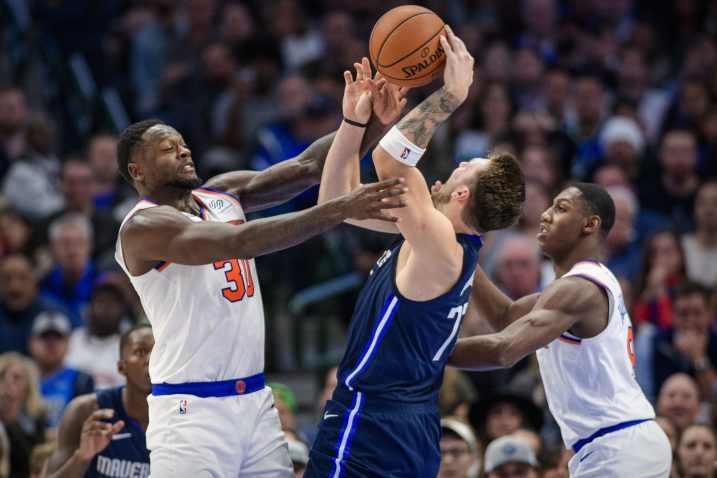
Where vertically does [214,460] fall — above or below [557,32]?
below

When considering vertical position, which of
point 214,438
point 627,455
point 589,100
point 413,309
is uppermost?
point 589,100

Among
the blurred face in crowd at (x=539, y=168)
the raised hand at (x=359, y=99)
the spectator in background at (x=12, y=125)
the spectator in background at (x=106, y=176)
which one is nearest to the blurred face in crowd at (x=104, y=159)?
the spectator in background at (x=106, y=176)

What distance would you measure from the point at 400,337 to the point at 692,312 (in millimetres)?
5017

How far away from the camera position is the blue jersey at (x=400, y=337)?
539 centimetres

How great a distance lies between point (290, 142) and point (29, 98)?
4007mm

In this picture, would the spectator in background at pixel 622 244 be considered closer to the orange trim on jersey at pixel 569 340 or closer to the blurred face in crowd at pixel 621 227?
the blurred face in crowd at pixel 621 227

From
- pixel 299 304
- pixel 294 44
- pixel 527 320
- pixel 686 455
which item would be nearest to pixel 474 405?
pixel 686 455

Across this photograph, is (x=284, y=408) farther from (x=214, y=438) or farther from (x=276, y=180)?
(x=214, y=438)

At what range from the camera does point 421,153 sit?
18.0 feet

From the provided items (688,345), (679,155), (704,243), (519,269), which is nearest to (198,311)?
(519,269)

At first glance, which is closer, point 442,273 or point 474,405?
point 442,273

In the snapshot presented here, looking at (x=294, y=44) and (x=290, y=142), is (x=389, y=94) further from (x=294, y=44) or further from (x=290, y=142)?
(x=294, y=44)

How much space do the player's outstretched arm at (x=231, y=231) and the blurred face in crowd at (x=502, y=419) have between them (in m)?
4.05

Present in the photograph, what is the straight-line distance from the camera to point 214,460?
5430 mm
